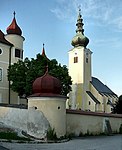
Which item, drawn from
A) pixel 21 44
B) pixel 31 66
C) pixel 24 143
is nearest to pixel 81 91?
pixel 21 44

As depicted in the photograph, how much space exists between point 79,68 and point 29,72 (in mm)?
33570

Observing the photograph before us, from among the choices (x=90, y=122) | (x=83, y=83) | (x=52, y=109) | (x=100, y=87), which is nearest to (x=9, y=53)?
(x=90, y=122)

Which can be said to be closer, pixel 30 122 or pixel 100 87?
pixel 30 122

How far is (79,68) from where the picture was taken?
217ft

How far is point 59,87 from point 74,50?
4554cm

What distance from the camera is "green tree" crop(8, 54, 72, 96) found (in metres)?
33.2

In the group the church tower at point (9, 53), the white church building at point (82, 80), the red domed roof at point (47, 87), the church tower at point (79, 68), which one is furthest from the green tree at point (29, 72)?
the church tower at point (79, 68)

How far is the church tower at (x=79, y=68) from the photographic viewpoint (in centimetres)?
6462

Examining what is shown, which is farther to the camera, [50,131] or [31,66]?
[31,66]

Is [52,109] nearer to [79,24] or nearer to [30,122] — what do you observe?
[30,122]

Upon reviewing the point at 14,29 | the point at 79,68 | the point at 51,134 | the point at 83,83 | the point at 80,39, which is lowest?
the point at 51,134

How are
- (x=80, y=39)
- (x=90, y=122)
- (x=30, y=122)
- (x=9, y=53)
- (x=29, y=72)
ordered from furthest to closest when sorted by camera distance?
(x=80, y=39)
(x=9, y=53)
(x=29, y=72)
(x=90, y=122)
(x=30, y=122)

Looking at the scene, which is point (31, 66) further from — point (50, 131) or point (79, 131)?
point (50, 131)

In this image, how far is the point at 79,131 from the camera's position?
82.7 ft
